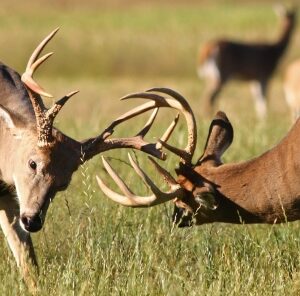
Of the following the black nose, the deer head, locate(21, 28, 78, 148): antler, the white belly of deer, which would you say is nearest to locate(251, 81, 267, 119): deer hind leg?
the white belly of deer

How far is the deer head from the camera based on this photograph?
245 inches

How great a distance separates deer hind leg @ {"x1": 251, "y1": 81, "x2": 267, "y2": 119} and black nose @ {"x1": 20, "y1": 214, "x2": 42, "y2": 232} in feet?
46.4

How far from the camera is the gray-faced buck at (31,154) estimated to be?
624 cm

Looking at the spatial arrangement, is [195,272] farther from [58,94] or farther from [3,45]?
[3,45]

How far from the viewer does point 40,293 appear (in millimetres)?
5703

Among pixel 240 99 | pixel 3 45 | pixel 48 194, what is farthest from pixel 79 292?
pixel 3 45

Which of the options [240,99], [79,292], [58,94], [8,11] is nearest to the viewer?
[79,292]

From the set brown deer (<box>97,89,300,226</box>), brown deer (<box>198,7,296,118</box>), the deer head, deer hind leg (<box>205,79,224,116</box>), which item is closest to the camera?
the deer head

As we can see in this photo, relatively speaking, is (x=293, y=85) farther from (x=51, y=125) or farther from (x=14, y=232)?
(x=51, y=125)

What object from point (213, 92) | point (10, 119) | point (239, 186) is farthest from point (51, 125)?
point (213, 92)

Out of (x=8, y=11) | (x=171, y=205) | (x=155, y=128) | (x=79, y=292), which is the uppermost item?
(x=79, y=292)

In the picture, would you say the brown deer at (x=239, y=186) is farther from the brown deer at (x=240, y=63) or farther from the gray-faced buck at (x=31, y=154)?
the brown deer at (x=240, y=63)

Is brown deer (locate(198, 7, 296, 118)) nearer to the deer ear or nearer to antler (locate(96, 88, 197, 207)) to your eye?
antler (locate(96, 88, 197, 207))

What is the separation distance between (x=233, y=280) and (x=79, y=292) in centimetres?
86
